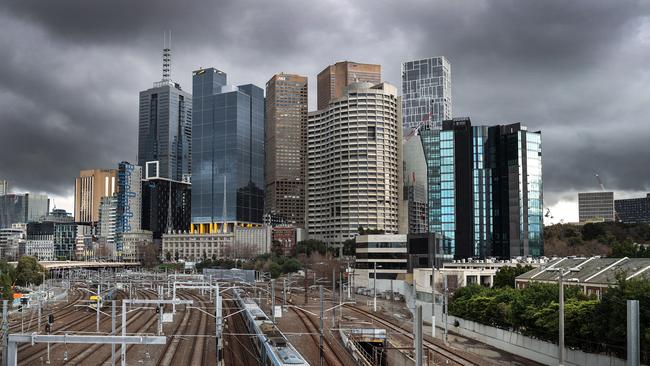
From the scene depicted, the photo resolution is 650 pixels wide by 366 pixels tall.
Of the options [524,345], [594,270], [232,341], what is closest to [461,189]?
[594,270]

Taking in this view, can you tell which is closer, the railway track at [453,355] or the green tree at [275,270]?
the railway track at [453,355]

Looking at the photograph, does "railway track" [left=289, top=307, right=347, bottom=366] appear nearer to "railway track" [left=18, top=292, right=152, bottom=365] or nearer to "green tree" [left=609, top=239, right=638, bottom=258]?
"railway track" [left=18, top=292, right=152, bottom=365]

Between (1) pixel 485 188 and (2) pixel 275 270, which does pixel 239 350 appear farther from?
(1) pixel 485 188

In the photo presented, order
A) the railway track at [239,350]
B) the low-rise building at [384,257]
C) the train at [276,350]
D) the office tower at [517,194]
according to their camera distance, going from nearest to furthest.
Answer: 1. the train at [276,350]
2. the railway track at [239,350]
3. the low-rise building at [384,257]
4. the office tower at [517,194]

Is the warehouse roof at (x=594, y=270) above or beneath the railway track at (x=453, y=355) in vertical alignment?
above

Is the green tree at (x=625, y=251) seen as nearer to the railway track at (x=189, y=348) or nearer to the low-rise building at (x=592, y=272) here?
the low-rise building at (x=592, y=272)

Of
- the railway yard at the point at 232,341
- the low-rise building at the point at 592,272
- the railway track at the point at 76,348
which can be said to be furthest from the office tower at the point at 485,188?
the railway track at the point at 76,348

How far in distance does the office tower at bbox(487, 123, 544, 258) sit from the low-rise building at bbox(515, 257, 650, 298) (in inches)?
3469

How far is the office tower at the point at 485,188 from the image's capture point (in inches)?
6437

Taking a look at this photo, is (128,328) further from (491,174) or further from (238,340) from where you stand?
(491,174)

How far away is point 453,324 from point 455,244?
105855mm

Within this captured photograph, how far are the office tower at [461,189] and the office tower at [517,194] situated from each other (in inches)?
130

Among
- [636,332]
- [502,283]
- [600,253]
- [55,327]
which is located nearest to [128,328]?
[55,327]

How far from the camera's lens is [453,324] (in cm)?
6744
